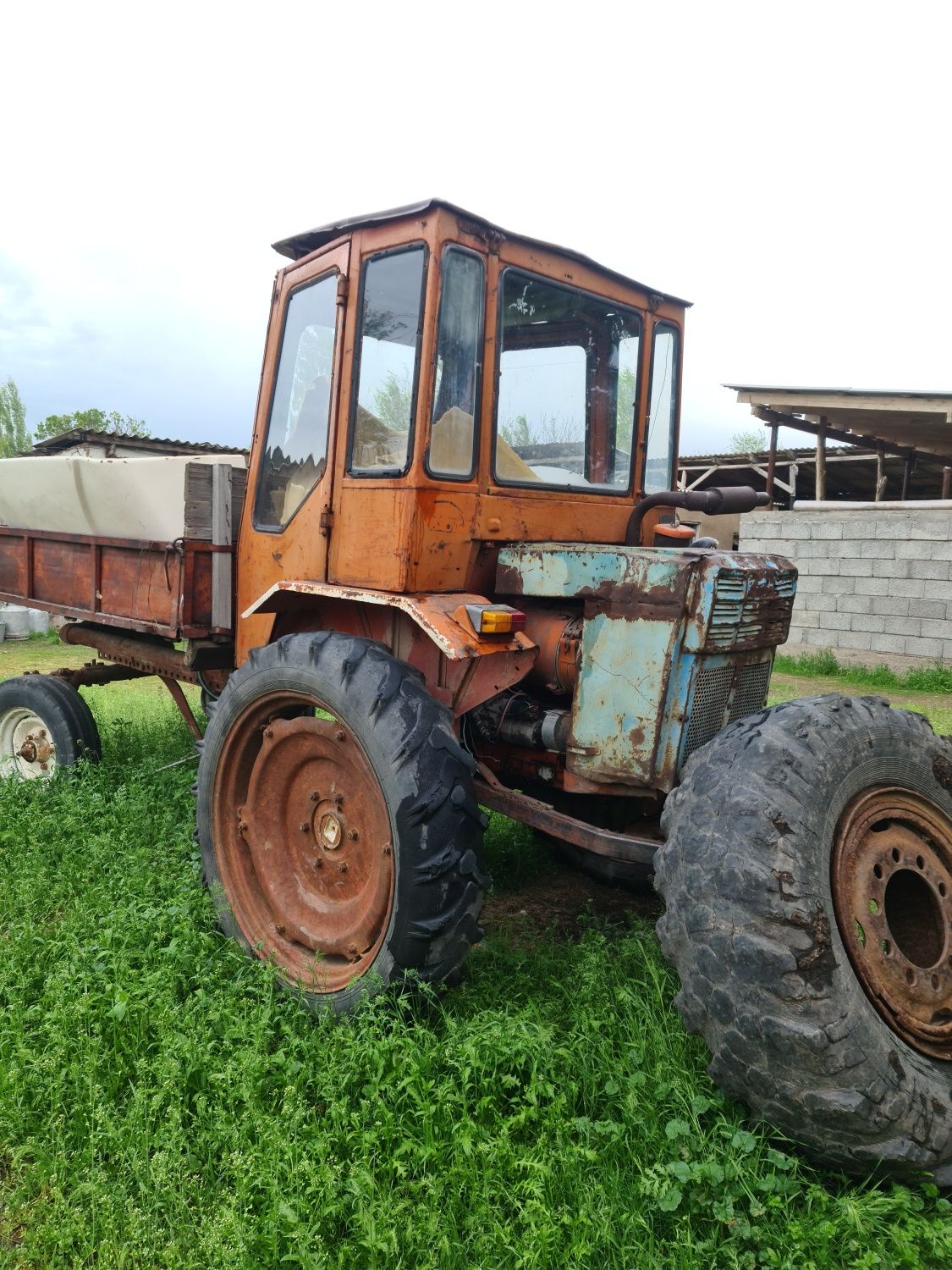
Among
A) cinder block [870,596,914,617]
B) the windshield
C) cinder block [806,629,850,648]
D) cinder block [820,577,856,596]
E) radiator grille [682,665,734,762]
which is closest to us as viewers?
radiator grille [682,665,734,762]

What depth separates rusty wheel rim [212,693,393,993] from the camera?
2965mm

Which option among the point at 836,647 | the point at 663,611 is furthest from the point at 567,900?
the point at 836,647

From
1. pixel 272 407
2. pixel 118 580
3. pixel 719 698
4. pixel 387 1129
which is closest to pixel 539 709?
pixel 719 698

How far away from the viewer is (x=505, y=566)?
3.23 meters

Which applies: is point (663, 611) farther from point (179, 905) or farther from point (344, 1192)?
point (179, 905)

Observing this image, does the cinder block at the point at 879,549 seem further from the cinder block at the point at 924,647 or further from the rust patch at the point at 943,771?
the rust patch at the point at 943,771

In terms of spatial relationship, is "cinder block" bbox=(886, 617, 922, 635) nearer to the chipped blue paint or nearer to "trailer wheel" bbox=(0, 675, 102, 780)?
the chipped blue paint

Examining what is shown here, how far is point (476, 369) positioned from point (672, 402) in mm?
1292

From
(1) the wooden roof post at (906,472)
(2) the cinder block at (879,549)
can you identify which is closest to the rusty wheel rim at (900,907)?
(2) the cinder block at (879,549)

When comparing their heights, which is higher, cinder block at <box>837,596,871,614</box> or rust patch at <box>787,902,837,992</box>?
cinder block at <box>837,596,871,614</box>

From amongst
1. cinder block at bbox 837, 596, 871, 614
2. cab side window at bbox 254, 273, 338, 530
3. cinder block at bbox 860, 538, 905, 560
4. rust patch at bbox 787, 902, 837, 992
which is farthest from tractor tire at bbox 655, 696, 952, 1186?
cinder block at bbox 837, 596, 871, 614

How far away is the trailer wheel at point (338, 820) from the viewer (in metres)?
2.71

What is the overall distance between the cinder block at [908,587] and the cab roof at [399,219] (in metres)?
7.07

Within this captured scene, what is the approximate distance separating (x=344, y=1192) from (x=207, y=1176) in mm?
382
